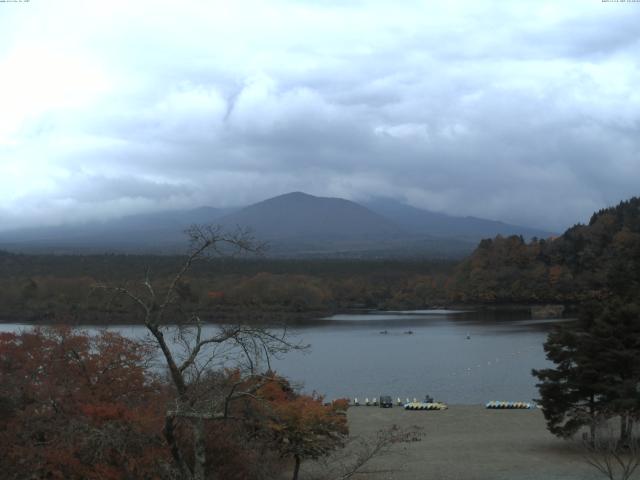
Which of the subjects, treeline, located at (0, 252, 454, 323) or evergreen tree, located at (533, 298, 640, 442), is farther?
treeline, located at (0, 252, 454, 323)

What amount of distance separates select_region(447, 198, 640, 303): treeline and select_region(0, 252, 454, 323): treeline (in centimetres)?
528

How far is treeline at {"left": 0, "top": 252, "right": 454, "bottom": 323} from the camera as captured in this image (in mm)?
66750

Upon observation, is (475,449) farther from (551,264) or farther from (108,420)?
(551,264)

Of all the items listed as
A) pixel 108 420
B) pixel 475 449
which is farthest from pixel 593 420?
pixel 108 420

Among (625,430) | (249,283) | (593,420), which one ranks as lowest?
(625,430)

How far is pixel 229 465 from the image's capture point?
10.6 meters

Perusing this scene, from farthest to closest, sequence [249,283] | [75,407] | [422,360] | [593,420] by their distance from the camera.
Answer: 1. [249,283]
2. [422,360]
3. [593,420]
4. [75,407]

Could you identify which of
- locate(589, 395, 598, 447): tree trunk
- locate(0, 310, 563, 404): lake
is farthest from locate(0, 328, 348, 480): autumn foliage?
locate(0, 310, 563, 404): lake

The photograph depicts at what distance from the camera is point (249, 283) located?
7456 cm

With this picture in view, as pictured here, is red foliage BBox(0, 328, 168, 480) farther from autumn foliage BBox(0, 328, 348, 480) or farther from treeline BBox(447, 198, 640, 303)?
treeline BBox(447, 198, 640, 303)

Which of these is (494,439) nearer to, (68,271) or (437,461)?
(437,461)

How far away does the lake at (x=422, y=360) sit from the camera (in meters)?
30.5

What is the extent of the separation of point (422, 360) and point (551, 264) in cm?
4582

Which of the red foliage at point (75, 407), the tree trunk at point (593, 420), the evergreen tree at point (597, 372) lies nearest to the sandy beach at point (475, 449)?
the tree trunk at point (593, 420)
